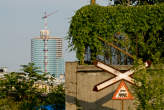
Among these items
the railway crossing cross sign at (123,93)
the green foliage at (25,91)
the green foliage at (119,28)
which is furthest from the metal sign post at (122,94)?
the green foliage at (25,91)

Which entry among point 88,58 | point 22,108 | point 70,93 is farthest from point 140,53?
point 22,108

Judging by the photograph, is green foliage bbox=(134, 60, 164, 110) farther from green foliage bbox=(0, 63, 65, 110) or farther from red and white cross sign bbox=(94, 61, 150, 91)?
green foliage bbox=(0, 63, 65, 110)

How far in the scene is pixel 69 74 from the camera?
16.0 meters

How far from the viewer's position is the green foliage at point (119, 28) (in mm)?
16141

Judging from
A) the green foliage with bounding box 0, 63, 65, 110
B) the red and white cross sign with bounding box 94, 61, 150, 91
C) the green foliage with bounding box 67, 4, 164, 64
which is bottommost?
the green foliage with bounding box 0, 63, 65, 110

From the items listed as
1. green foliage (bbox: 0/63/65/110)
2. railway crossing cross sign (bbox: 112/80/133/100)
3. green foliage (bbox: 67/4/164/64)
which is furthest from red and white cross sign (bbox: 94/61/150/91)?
green foliage (bbox: 0/63/65/110)

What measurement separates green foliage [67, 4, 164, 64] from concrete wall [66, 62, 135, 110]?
2.48ft

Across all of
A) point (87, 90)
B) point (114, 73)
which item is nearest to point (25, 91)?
point (87, 90)

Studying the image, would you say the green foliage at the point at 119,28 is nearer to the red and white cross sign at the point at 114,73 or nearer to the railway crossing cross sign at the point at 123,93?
the red and white cross sign at the point at 114,73

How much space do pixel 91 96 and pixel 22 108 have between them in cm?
481

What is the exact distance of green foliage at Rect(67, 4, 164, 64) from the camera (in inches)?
635

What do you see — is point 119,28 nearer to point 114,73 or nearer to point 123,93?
point 114,73

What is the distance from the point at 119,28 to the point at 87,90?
118 inches

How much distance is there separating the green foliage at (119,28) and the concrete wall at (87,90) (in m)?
0.76
